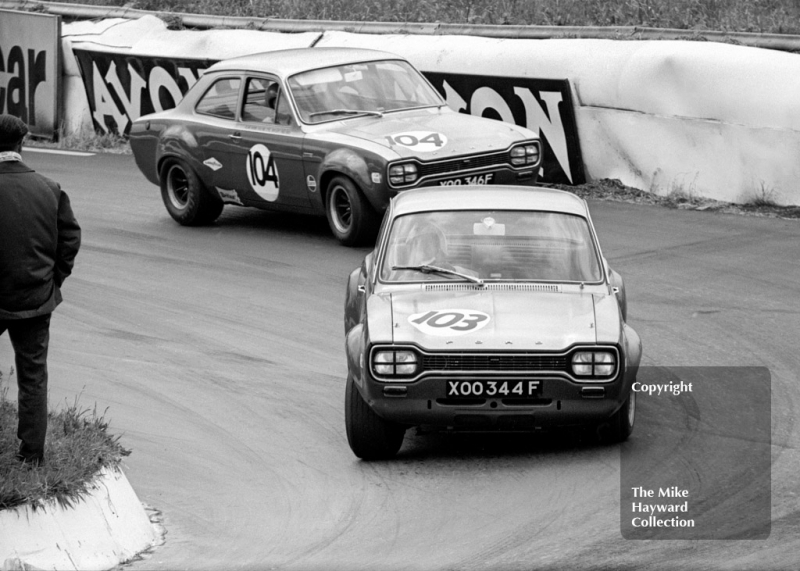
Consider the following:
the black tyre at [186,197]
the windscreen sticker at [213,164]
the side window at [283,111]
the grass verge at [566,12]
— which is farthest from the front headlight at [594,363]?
the grass verge at [566,12]

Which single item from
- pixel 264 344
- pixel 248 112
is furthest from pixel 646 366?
pixel 248 112

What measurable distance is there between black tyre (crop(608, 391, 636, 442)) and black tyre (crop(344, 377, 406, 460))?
1070mm

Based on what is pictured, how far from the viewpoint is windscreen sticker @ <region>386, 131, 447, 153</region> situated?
11.8 metres

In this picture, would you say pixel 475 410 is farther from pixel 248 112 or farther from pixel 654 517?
pixel 248 112

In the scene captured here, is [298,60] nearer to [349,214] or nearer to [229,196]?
[229,196]

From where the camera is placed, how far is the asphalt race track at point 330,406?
5.70m

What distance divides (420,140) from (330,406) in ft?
14.7

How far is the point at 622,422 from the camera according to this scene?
6801mm

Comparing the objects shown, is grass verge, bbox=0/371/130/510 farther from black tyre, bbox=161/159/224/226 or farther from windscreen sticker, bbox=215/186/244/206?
black tyre, bbox=161/159/224/226

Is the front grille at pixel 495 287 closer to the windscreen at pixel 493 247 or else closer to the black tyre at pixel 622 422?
the windscreen at pixel 493 247

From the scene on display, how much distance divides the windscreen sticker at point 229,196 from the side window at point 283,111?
0.94 meters

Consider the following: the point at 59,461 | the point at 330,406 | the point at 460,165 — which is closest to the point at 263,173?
the point at 460,165

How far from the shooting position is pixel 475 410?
650cm

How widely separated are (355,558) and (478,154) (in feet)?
21.9
